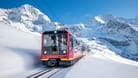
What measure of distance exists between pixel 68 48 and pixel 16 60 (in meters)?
4.18

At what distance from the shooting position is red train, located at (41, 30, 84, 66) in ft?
49.6

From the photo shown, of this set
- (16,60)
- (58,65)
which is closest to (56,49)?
(58,65)

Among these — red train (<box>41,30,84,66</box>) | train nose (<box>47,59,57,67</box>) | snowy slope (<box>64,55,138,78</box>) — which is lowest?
snowy slope (<box>64,55,138,78</box>)

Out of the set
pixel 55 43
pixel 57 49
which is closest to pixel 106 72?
pixel 57 49

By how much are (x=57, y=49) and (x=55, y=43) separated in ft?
1.75

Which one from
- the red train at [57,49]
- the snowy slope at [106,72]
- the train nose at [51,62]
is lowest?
the snowy slope at [106,72]

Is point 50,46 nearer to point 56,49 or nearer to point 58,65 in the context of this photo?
point 56,49

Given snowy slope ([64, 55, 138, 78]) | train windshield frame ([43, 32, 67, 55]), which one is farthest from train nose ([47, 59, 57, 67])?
snowy slope ([64, 55, 138, 78])

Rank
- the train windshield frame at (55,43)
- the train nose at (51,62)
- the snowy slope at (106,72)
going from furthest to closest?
the train windshield frame at (55,43) → the train nose at (51,62) → the snowy slope at (106,72)

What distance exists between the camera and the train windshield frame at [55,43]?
15321mm

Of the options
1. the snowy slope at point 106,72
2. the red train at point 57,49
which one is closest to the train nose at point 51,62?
the red train at point 57,49

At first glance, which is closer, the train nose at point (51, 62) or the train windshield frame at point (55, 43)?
the train nose at point (51, 62)

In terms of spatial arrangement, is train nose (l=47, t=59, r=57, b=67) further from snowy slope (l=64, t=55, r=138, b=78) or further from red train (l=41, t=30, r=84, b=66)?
snowy slope (l=64, t=55, r=138, b=78)

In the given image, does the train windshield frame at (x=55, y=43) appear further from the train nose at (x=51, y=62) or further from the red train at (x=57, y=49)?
the train nose at (x=51, y=62)
